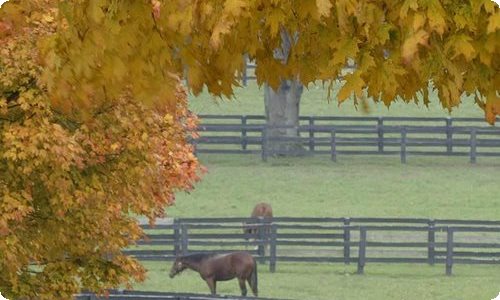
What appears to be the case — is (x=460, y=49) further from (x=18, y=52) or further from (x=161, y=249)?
(x=161, y=249)

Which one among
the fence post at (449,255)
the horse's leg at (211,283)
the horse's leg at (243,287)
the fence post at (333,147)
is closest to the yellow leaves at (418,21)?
the horse's leg at (243,287)

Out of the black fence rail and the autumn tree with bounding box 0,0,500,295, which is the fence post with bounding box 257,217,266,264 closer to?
the black fence rail

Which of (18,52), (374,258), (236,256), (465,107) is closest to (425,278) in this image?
(374,258)

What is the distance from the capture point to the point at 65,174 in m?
17.0

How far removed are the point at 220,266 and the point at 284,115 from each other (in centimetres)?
1880

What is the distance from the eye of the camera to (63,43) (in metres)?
7.64

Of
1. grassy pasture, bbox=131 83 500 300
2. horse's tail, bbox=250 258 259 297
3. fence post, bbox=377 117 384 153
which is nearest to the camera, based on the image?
horse's tail, bbox=250 258 259 297

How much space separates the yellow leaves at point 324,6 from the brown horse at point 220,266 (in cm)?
2134

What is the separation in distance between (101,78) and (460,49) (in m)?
1.91

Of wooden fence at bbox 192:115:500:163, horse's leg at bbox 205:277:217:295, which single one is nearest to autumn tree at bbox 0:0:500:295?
horse's leg at bbox 205:277:217:295

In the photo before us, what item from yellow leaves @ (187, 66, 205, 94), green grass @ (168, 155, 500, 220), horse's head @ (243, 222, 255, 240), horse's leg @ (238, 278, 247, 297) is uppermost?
yellow leaves @ (187, 66, 205, 94)

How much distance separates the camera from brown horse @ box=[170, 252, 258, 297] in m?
27.9

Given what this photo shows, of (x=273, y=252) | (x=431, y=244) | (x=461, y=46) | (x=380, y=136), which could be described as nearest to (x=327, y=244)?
(x=273, y=252)

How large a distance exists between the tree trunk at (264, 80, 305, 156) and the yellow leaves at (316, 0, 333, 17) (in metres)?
38.7
